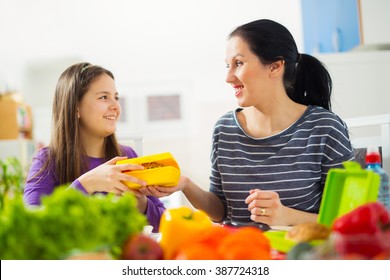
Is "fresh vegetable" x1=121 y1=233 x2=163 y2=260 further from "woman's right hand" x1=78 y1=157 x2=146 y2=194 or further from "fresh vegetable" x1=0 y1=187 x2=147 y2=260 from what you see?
"woman's right hand" x1=78 y1=157 x2=146 y2=194

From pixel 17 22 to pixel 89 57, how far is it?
0.77 m

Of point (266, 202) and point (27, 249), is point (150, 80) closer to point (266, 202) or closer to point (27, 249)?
point (266, 202)

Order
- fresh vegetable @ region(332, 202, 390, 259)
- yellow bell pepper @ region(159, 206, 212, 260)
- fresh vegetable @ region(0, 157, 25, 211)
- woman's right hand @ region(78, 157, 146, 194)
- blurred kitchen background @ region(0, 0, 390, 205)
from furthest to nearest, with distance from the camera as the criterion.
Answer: blurred kitchen background @ region(0, 0, 390, 205), fresh vegetable @ region(0, 157, 25, 211), woman's right hand @ region(78, 157, 146, 194), yellow bell pepper @ region(159, 206, 212, 260), fresh vegetable @ region(332, 202, 390, 259)

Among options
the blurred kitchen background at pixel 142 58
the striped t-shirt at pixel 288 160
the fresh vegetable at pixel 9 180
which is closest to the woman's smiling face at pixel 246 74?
the striped t-shirt at pixel 288 160

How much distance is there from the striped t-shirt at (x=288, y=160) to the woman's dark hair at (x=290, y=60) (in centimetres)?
9

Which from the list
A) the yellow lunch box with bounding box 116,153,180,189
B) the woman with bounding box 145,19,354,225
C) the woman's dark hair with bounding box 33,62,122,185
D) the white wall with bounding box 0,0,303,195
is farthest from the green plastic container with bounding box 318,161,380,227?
the white wall with bounding box 0,0,303,195

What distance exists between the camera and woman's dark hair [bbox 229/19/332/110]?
140 cm

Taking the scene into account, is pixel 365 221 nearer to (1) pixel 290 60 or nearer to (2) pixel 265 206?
(2) pixel 265 206

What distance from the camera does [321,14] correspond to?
3250 millimetres

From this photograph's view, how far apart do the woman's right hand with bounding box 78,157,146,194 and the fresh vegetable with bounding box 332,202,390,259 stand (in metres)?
0.62

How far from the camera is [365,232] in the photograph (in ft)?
1.71

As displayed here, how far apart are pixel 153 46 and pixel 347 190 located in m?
4.36

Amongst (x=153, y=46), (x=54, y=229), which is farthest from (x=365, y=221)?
(x=153, y=46)

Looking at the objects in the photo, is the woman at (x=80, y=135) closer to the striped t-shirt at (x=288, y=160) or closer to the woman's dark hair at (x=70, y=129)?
the woman's dark hair at (x=70, y=129)
